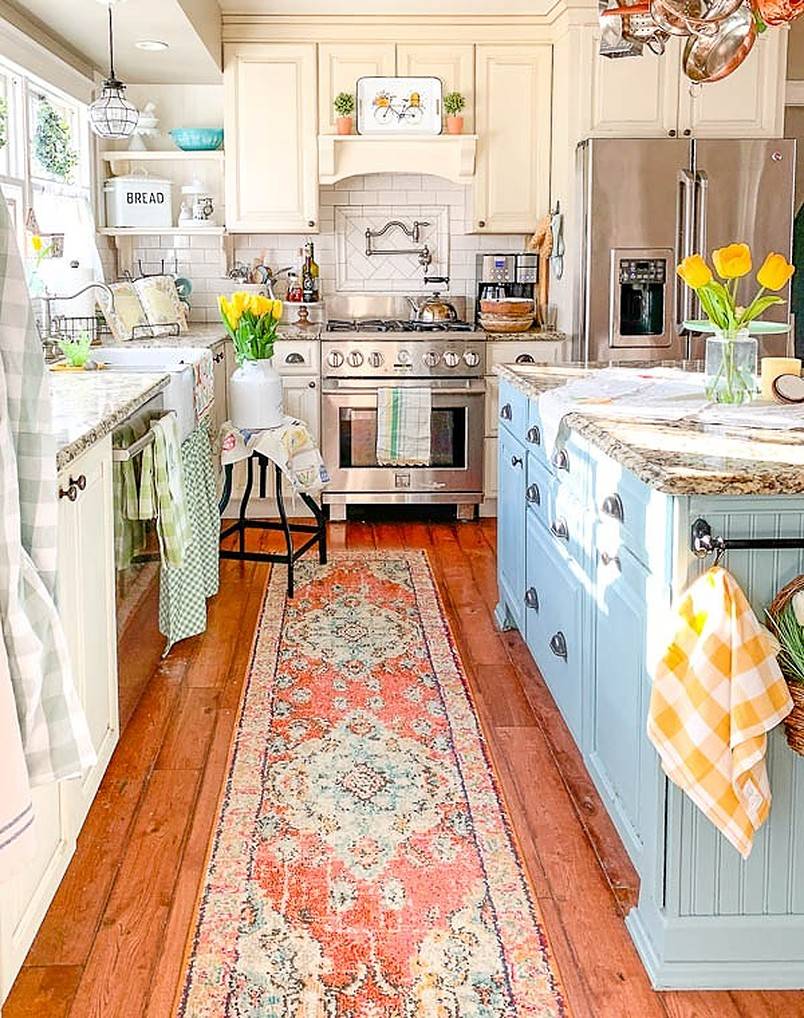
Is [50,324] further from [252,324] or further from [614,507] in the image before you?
[614,507]

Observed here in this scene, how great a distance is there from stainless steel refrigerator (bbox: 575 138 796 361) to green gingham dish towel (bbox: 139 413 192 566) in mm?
2669

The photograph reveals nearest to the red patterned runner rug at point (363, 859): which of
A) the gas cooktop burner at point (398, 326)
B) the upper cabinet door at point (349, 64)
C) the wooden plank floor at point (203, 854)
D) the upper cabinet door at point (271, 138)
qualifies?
the wooden plank floor at point (203, 854)

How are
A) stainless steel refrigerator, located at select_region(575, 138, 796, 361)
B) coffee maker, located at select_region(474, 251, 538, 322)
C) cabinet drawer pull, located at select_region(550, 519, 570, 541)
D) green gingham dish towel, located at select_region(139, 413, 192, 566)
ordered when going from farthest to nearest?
coffee maker, located at select_region(474, 251, 538, 322), stainless steel refrigerator, located at select_region(575, 138, 796, 361), green gingham dish towel, located at select_region(139, 413, 192, 566), cabinet drawer pull, located at select_region(550, 519, 570, 541)

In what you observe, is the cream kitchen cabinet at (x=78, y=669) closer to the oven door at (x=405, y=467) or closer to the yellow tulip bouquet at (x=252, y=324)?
the yellow tulip bouquet at (x=252, y=324)

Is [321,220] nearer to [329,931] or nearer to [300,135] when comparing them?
[300,135]

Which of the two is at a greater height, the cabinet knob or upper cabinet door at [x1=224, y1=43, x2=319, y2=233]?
upper cabinet door at [x1=224, y1=43, x2=319, y2=233]

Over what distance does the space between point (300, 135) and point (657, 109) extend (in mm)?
1741

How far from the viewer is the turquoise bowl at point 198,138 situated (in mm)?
6156

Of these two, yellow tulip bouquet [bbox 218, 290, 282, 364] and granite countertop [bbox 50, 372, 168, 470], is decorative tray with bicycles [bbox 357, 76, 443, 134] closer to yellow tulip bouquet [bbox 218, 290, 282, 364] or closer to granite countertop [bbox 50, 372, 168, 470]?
yellow tulip bouquet [bbox 218, 290, 282, 364]

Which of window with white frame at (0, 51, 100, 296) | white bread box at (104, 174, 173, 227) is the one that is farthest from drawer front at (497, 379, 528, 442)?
A: white bread box at (104, 174, 173, 227)

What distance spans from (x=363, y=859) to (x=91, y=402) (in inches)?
53.2

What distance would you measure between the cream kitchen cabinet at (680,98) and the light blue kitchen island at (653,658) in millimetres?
3411

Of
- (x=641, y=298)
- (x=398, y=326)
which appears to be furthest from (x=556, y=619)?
(x=398, y=326)

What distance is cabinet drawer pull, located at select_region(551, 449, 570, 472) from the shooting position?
3004 millimetres
